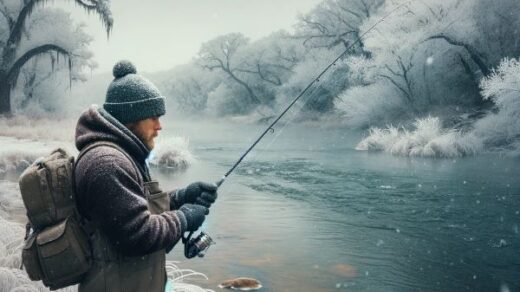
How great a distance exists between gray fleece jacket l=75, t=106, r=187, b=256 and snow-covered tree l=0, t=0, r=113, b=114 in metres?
17.4

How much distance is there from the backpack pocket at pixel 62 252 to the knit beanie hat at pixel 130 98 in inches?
20.7

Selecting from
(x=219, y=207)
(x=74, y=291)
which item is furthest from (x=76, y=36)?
(x=74, y=291)

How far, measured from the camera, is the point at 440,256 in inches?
241

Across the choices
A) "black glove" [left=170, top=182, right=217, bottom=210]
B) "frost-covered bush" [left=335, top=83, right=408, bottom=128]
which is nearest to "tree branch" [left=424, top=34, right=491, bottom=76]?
"frost-covered bush" [left=335, top=83, right=408, bottom=128]

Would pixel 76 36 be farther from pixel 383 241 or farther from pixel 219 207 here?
pixel 383 241

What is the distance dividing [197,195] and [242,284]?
2553 millimetres

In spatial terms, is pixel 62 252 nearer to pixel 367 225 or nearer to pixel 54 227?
pixel 54 227

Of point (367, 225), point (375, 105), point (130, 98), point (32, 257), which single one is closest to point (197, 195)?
point (130, 98)

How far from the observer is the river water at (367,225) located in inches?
214

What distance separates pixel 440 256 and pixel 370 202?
10.8ft

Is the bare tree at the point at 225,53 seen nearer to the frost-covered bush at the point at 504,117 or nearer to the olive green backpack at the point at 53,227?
the frost-covered bush at the point at 504,117

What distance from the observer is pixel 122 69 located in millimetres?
2346

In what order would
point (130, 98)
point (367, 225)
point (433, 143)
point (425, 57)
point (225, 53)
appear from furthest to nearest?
point (225, 53) → point (425, 57) → point (433, 143) → point (367, 225) → point (130, 98)

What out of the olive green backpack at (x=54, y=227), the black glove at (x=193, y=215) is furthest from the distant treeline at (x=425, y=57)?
the olive green backpack at (x=54, y=227)
